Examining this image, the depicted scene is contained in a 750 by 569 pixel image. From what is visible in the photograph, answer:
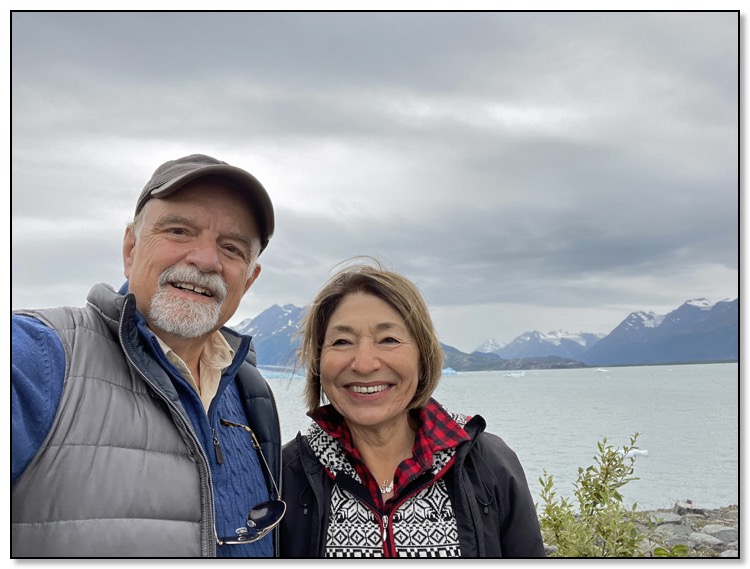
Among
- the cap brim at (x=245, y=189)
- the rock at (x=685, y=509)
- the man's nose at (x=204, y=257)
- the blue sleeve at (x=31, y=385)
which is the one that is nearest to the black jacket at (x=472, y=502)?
the man's nose at (x=204, y=257)

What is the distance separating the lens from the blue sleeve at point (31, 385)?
169 centimetres

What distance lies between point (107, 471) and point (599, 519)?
2982 millimetres

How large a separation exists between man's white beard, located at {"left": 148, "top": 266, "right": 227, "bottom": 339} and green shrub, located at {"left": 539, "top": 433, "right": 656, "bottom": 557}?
242 centimetres

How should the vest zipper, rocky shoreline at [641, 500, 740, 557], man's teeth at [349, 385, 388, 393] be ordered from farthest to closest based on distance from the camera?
rocky shoreline at [641, 500, 740, 557] → man's teeth at [349, 385, 388, 393] → the vest zipper

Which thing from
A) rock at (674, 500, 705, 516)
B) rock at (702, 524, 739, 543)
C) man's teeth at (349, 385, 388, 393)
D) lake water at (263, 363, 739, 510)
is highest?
man's teeth at (349, 385, 388, 393)

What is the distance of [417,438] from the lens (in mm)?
2762

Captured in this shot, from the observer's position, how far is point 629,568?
2.07 m

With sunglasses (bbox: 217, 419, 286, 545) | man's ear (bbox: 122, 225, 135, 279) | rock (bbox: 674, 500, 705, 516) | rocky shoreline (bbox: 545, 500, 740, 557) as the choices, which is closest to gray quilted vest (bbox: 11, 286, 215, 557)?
sunglasses (bbox: 217, 419, 286, 545)

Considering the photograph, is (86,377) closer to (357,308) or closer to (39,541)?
(39,541)

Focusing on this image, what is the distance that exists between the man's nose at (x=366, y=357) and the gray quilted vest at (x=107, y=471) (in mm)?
832

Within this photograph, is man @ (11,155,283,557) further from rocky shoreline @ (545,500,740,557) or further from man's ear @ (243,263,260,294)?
rocky shoreline @ (545,500,740,557)

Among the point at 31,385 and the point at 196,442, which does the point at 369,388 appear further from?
the point at 31,385

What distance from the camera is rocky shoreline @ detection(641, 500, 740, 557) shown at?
16.5 feet

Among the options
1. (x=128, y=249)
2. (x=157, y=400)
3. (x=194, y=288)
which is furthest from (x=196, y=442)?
(x=128, y=249)
